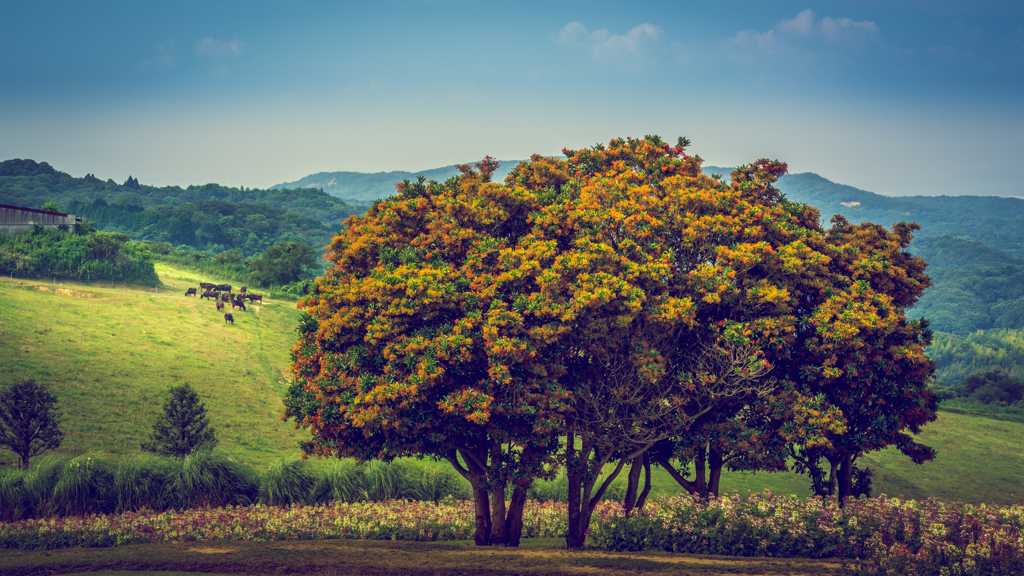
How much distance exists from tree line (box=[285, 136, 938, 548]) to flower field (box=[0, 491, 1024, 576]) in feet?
5.70

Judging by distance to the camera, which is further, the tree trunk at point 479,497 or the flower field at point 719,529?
the tree trunk at point 479,497

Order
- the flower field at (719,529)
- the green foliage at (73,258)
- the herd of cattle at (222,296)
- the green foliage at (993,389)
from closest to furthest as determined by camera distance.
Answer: the flower field at (719,529)
the green foliage at (73,258)
the herd of cattle at (222,296)
the green foliage at (993,389)

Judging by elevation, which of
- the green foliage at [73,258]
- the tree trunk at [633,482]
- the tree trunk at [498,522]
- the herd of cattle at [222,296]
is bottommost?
the tree trunk at [498,522]

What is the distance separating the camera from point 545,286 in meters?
17.5

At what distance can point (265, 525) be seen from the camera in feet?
67.9

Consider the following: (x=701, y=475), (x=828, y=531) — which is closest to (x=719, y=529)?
(x=828, y=531)

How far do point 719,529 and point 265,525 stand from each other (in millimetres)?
12992

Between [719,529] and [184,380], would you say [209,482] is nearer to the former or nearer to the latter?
[719,529]

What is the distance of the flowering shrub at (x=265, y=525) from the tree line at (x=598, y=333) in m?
2.66

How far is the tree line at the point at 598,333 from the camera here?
17.5 meters

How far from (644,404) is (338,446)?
8656mm

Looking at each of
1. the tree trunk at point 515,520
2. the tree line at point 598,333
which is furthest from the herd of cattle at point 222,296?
the tree trunk at point 515,520

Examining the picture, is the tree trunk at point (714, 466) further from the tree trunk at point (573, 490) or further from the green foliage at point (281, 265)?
the green foliage at point (281, 265)

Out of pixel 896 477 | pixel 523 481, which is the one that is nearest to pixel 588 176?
pixel 523 481
